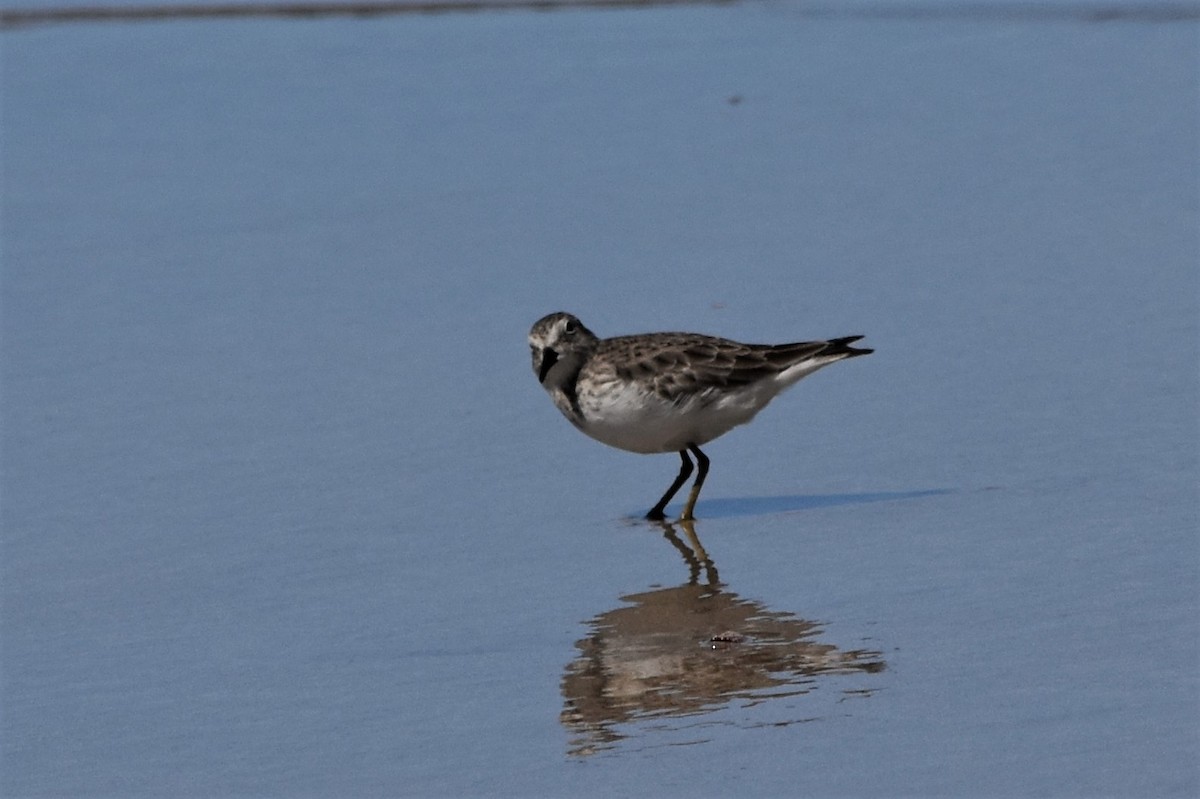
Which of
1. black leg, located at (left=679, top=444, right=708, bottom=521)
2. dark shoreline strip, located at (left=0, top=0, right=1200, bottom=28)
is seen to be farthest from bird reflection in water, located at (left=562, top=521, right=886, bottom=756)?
dark shoreline strip, located at (left=0, top=0, right=1200, bottom=28)

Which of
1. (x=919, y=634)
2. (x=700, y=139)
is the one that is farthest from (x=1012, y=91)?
(x=919, y=634)

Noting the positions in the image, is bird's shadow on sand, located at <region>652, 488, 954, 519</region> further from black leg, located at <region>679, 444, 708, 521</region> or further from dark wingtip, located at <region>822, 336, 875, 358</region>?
dark wingtip, located at <region>822, 336, 875, 358</region>

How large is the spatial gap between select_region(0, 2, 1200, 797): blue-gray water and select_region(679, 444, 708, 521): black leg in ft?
0.23

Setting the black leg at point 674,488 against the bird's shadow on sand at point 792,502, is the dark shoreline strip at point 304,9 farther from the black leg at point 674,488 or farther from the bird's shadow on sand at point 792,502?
the bird's shadow on sand at point 792,502


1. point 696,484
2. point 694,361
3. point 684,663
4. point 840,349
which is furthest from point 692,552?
point 684,663

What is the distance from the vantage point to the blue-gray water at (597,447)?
552 centimetres

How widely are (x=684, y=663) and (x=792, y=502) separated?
1.95 m

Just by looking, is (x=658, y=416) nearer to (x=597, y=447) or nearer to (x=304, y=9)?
(x=597, y=447)

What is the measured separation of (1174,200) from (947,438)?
13.0ft

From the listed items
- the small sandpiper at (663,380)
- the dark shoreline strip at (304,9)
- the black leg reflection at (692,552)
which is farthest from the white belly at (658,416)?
the dark shoreline strip at (304,9)

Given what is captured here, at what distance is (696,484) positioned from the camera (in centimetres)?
843

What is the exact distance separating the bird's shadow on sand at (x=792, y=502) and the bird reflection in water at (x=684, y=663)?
39.4 inches

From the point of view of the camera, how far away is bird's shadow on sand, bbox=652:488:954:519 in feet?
25.9

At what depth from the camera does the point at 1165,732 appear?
5.15m
